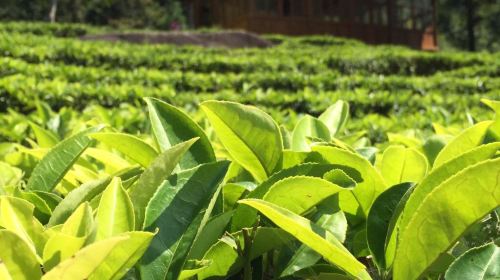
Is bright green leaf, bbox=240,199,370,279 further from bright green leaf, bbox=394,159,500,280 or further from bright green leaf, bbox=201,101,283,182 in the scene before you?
bright green leaf, bbox=201,101,283,182

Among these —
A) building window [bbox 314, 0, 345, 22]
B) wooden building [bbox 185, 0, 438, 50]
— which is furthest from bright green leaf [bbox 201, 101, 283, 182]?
building window [bbox 314, 0, 345, 22]

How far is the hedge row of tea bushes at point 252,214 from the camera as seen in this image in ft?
2.35

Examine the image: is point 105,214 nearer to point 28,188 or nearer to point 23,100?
point 28,188

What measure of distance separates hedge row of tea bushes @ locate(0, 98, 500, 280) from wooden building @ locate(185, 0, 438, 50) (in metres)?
23.2

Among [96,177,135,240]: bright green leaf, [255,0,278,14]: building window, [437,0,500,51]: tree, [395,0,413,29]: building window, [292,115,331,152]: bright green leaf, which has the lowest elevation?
[437,0,500,51]: tree

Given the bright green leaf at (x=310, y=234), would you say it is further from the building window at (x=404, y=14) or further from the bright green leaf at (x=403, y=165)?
the building window at (x=404, y=14)

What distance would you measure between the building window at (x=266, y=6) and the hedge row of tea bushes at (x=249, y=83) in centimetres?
1193

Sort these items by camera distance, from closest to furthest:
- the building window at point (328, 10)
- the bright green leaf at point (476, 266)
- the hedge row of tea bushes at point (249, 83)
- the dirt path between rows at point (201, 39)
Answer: the bright green leaf at point (476, 266)
the hedge row of tea bushes at point (249, 83)
the dirt path between rows at point (201, 39)
the building window at point (328, 10)

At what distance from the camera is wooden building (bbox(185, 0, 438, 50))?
24281 mm

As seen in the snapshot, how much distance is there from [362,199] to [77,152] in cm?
55

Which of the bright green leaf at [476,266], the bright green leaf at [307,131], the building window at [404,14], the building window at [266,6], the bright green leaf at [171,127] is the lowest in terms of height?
the building window at [404,14]

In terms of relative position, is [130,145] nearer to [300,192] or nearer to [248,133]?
[248,133]

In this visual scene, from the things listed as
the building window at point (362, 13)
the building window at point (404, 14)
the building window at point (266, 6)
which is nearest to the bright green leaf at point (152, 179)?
the building window at point (266, 6)

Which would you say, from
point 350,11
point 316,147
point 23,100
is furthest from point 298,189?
point 350,11
